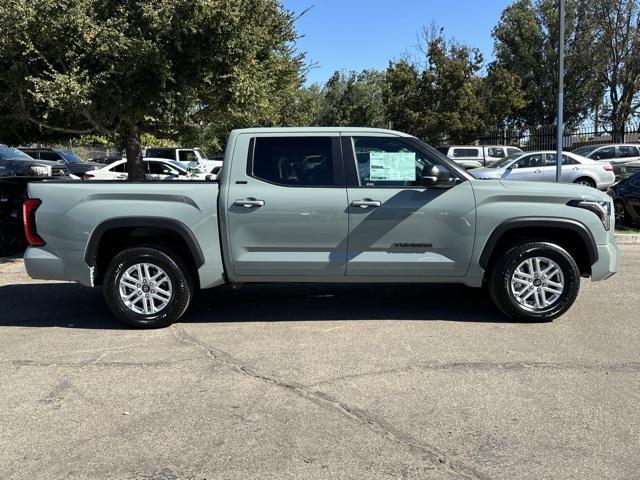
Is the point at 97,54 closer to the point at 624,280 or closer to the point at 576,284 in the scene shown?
the point at 576,284

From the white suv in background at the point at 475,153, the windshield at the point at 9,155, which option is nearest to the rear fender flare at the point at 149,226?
the windshield at the point at 9,155

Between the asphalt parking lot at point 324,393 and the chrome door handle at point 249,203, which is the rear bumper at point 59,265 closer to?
the asphalt parking lot at point 324,393

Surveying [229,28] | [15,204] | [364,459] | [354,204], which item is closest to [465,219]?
[354,204]

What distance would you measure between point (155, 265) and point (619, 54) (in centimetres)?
4124

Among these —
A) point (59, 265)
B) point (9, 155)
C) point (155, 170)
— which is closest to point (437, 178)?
point (59, 265)

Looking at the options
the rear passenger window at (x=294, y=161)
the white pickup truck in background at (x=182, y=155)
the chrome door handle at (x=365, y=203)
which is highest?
the white pickup truck in background at (x=182, y=155)

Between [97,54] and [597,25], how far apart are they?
38155mm

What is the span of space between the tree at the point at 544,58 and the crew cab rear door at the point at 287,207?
3941 cm

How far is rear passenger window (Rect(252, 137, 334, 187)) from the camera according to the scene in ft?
18.6

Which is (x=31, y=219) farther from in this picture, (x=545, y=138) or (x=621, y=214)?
(x=545, y=138)

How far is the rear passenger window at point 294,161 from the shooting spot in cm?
568

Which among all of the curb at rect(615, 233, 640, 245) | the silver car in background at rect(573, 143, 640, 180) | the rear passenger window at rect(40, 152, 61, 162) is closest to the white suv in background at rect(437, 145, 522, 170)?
the silver car in background at rect(573, 143, 640, 180)

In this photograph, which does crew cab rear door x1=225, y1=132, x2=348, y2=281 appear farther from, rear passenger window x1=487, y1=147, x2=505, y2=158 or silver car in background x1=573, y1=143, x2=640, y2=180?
rear passenger window x1=487, y1=147, x2=505, y2=158

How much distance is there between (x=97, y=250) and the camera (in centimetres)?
575
